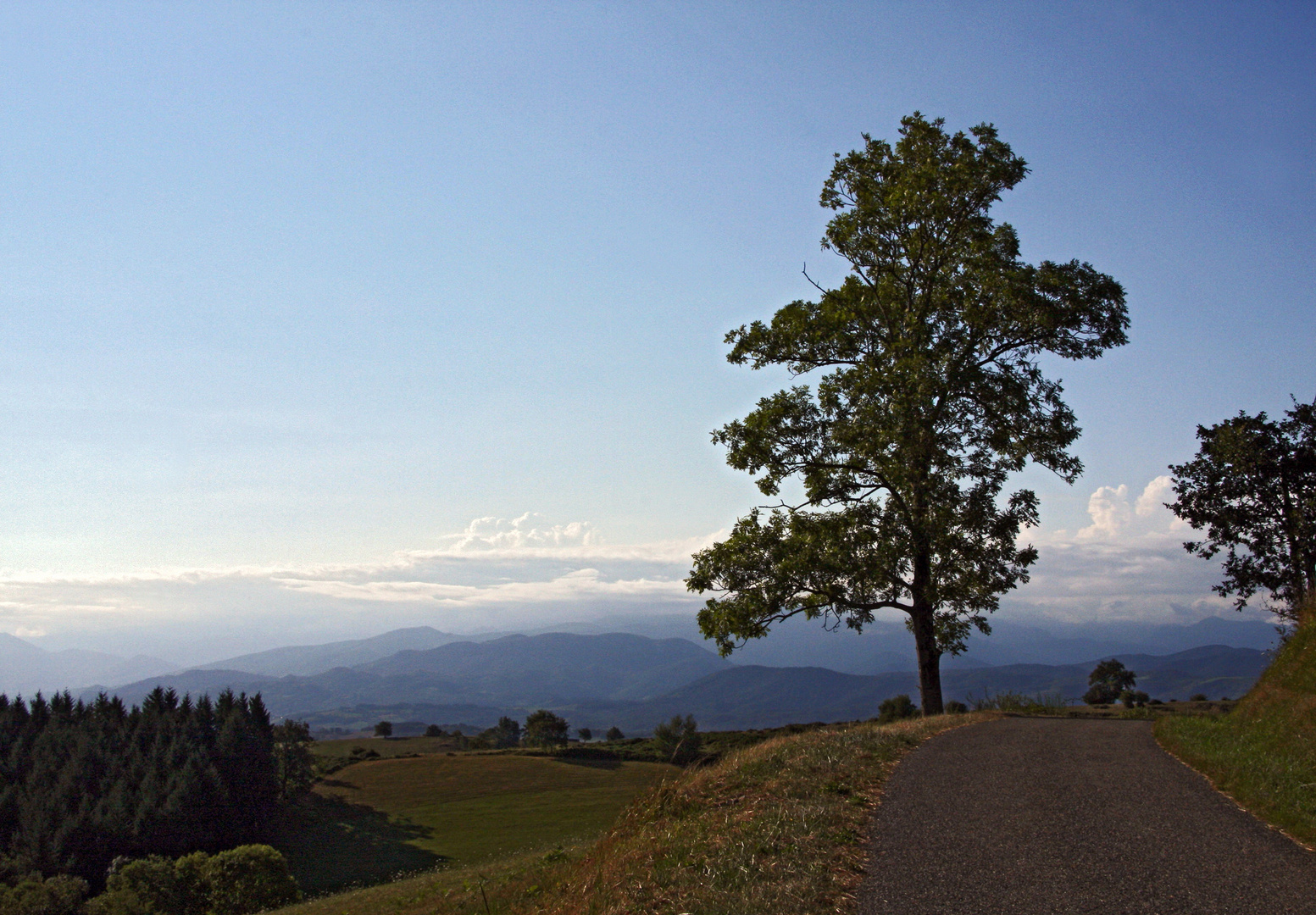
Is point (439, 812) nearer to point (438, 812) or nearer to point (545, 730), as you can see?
Answer: point (438, 812)

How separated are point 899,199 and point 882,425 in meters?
6.80

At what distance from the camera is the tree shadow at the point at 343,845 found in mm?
66688

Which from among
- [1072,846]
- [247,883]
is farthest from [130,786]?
[1072,846]

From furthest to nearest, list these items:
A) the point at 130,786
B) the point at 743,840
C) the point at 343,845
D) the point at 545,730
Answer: the point at 545,730 < the point at 130,786 < the point at 343,845 < the point at 743,840

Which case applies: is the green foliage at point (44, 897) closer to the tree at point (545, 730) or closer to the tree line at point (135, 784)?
the tree line at point (135, 784)

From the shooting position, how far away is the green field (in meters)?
65.9

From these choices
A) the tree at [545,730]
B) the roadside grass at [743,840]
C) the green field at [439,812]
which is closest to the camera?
the roadside grass at [743,840]

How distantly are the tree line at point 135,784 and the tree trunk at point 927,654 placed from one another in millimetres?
71832

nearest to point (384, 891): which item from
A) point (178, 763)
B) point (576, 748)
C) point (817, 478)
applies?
point (817, 478)

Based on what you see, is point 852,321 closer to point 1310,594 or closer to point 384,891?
point 1310,594

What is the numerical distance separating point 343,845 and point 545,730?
7455 centimetres

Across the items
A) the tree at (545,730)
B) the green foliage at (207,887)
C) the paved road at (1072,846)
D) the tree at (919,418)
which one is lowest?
the tree at (545,730)

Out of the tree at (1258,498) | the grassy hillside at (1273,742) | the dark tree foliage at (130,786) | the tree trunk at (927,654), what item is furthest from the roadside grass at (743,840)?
the dark tree foliage at (130,786)

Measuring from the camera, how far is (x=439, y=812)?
8594cm
